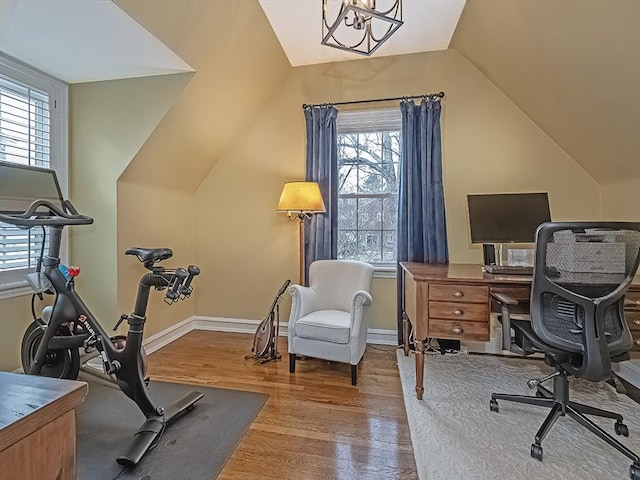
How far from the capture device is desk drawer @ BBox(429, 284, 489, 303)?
7.47ft

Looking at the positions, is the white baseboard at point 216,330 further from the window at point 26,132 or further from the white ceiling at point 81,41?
the white ceiling at point 81,41

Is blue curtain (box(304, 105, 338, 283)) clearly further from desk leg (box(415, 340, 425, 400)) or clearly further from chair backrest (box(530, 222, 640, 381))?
chair backrest (box(530, 222, 640, 381))

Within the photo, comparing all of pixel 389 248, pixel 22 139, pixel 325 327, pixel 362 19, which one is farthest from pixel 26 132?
pixel 389 248

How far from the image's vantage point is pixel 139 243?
3148mm

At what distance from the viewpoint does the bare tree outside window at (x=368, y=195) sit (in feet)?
12.0

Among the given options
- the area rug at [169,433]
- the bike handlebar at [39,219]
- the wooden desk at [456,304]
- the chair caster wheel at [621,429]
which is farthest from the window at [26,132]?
the chair caster wheel at [621,429]

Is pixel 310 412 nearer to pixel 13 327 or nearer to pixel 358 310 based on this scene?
pixel 358 310

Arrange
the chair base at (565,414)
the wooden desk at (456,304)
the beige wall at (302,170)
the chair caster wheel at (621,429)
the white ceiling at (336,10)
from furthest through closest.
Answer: the beige wall at (302,170), the white ceiling at (336,10), the wooden desk at (456,304), the chair caster wheel at (621,429), the chair base at (565,414)

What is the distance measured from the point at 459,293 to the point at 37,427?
2.23 metres

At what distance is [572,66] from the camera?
2.29 m

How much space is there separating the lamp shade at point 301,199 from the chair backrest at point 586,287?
179 centimetres

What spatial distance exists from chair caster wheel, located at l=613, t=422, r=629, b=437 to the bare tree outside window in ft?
6.82

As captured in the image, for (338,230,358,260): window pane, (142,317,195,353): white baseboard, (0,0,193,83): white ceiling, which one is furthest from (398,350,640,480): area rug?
(0,0,193,83): white ceiling

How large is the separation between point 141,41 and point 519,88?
115 inches
